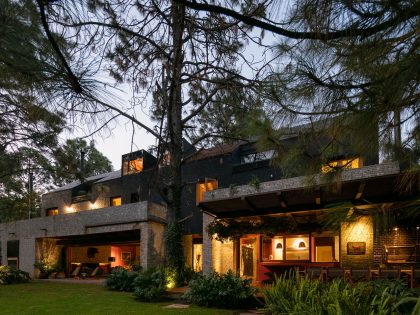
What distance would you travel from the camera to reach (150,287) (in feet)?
42.7

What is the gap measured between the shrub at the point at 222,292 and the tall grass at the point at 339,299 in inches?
85.1

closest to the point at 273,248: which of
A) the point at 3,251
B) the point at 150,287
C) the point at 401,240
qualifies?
the point at 401,240

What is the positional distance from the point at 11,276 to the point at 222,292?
14.9 metres

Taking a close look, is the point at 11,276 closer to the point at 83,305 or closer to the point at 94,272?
the point at 94,272

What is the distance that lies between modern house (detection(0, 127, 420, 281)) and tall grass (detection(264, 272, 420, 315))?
3.14 ft

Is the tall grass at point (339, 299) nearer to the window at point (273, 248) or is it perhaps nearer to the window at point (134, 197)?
the window at point (273, 248)

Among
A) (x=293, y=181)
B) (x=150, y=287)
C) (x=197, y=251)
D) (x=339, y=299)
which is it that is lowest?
(x=150, y=287)

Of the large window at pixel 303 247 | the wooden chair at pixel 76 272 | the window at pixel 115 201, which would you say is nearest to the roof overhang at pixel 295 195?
→ the large window at pixel 303 247

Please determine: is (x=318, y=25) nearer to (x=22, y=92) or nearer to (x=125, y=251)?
(x=22, y=92)

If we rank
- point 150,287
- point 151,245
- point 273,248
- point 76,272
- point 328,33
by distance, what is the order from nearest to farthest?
1. point 328,33
2. point 150,287
3. point 273,248
4. point 151,245
5. point 76,272

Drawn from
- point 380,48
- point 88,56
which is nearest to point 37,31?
point 88,56

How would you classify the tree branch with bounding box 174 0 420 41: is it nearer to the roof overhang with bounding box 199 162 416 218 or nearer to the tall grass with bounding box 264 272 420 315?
the tall grass with bounding box 264 272 420 315

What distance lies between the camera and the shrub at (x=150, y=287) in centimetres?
1277

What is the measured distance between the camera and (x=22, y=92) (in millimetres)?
4047
